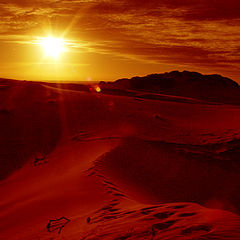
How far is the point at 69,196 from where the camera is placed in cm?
659

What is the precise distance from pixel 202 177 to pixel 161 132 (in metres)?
4.27

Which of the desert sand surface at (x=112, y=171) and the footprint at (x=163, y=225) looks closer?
the footprint at (x=163, y=225)

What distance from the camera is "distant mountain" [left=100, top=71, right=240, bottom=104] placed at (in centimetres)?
3169

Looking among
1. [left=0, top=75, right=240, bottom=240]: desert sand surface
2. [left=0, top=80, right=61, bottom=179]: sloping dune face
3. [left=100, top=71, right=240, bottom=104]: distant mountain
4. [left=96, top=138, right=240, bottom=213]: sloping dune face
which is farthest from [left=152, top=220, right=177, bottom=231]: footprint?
[left=100, top=71, right=240, bottom=104]: distant mountain

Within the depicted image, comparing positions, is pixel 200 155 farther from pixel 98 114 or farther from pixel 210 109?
pixel 210 109

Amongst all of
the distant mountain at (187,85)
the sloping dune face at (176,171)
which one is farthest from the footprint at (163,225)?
the distant mountain at (187,85)

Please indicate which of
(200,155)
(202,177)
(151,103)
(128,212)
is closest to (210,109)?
(151,103)

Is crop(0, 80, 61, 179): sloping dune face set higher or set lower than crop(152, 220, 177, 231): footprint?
higher

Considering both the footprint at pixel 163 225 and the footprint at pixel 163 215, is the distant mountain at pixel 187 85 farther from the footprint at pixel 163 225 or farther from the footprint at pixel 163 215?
the footprint at pixel 163 225

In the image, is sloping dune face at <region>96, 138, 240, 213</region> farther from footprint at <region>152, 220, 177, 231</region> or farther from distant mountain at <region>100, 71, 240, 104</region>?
distant mountain at <region>100, 71, 240, 104</region>

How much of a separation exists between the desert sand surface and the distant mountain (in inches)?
568

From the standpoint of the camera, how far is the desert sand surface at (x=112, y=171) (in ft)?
15.4

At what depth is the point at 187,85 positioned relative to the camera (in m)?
34.1

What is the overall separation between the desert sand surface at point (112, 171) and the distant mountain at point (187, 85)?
14.4 metres
